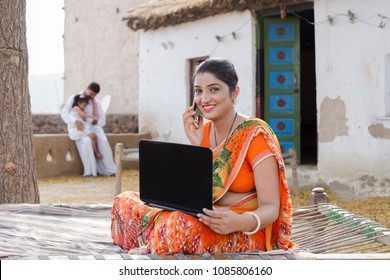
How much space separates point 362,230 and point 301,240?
15.5 inches

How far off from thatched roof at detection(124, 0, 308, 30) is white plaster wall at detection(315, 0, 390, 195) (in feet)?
2.56

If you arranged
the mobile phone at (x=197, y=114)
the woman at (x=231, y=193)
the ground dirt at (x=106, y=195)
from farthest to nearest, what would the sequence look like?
the ground dirt at (x=106, y=195)
the mobile phone at (x=197, y=114)
the woman at (x=231, y=193)

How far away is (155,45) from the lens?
504 inches

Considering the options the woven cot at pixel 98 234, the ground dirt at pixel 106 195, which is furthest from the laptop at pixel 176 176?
the ground dirt at pixel 106 195

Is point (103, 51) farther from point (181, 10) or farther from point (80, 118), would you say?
point (181, 10)

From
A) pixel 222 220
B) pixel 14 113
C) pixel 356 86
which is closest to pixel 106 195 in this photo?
pixel 356 86

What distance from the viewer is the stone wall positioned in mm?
15062

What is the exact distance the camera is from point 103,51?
1820cm

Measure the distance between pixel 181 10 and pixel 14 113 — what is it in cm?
622

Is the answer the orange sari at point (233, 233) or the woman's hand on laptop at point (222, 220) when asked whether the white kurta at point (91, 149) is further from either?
the woman's hand on laptop at point (222, 220)

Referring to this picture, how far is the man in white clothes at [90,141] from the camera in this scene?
12.3m

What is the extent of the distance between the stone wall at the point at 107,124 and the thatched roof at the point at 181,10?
279 cm

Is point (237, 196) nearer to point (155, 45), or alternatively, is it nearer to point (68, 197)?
point (68, 197)
